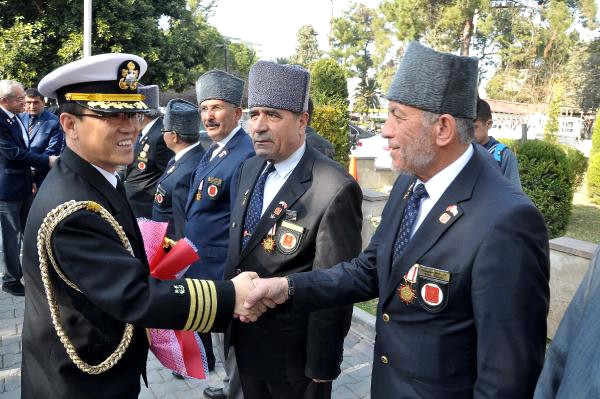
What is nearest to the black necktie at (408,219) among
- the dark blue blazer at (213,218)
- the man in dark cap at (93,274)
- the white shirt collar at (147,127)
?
the man in dark cap at (93,274)

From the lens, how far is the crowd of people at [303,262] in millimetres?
1594

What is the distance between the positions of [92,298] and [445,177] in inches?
55.4

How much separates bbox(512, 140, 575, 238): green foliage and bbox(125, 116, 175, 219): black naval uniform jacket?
19.0 ft

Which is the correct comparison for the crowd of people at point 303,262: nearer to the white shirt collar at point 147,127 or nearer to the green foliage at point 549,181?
the white shirt collar at point 147,127

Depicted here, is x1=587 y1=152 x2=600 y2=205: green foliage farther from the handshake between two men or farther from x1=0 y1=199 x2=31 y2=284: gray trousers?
x1=0 y1=199 x2=31 y2=284: gray trousers

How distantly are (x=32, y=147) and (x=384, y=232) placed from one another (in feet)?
19.2

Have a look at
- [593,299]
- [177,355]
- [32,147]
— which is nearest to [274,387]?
[177,355]

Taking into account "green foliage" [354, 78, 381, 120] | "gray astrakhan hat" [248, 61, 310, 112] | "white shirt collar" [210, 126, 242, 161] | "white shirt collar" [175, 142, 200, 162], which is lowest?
"green foliage" [354, 78, 381, 120]

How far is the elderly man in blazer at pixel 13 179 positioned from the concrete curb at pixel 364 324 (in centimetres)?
380

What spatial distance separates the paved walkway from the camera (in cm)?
376

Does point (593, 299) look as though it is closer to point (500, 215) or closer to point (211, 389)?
point (500, 215)

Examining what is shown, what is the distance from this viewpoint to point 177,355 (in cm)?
221

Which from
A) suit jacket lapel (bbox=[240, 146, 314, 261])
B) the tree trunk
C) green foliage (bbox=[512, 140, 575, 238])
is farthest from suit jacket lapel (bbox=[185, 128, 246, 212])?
the tree trunk

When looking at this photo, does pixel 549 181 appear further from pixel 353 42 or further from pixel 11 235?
pixel 353 42
